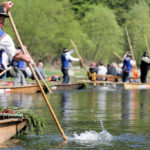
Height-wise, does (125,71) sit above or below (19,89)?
above

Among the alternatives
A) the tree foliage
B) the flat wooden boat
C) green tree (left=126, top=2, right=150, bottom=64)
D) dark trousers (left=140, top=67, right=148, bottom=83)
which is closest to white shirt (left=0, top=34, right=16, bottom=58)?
the flat wooden boat

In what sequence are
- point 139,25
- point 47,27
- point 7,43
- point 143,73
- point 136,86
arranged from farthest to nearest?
point 139,25
point 47,27
point 143,73
point 136,86
point 7,43

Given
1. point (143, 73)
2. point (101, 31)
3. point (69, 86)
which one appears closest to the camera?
point (69, 86)

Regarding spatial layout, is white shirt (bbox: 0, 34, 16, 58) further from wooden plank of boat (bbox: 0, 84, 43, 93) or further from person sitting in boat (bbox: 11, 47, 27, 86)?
person sitting in boat (bbox: 11, 47, 27, 86)

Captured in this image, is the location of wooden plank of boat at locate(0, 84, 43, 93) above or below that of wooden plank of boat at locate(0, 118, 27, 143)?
above

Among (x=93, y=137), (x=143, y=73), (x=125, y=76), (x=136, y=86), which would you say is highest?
(x=143, y=73)

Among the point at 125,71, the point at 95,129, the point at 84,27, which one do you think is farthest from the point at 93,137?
the point at 84,27

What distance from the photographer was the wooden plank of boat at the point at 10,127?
9727mm

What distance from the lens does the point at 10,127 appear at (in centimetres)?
1005

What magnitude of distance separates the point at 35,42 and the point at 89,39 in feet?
48.8

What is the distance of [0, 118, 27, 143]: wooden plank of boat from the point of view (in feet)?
31.9

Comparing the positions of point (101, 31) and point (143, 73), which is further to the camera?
point (101, 31)

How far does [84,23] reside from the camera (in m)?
72.1

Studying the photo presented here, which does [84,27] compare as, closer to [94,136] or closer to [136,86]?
[136,86]
